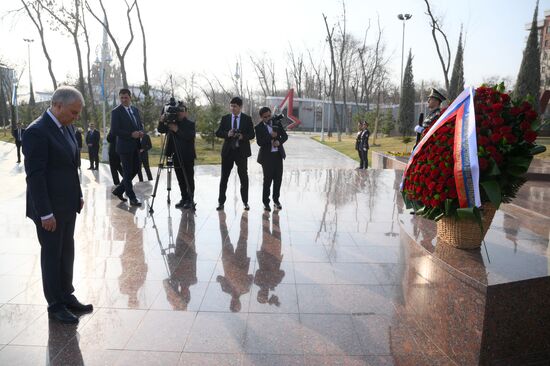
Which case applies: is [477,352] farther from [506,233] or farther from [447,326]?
[506,233]

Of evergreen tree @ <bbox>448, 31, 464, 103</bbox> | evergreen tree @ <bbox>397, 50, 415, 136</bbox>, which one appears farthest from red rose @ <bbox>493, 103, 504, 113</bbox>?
evergreen tree @ <bbox>448, 31, 464, 103</bbox>

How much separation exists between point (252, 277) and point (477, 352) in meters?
2.26

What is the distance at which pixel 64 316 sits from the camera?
329 centimetres

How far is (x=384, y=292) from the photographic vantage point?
390 cm

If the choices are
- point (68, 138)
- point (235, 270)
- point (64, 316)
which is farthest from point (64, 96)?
Answer: point (235, 270)

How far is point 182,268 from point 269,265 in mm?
914

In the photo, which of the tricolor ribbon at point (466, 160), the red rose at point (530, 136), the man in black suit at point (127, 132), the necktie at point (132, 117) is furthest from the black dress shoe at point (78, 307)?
the necktie at point (132, 117)

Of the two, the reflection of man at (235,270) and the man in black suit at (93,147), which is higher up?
the man in black suit at (93,147)

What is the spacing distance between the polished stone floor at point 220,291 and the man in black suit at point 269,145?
2.05ft

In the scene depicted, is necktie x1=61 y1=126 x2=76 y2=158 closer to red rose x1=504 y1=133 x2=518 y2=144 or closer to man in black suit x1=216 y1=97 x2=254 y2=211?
red rose x1=504 y1=133 x2=518 y2=144

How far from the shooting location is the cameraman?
706cm

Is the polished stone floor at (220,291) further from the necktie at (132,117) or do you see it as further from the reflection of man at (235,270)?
the necktie at (132,117)

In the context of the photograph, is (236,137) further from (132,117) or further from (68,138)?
(68,138)

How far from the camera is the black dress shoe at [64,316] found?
129 inches
